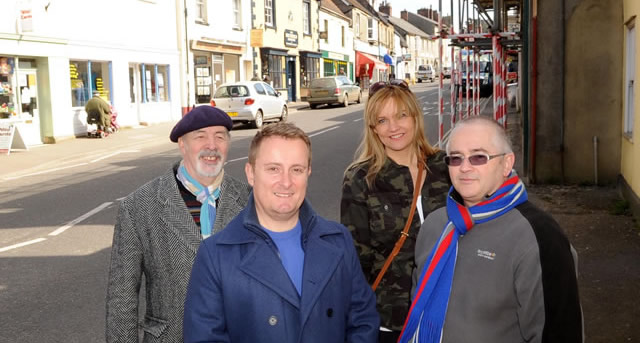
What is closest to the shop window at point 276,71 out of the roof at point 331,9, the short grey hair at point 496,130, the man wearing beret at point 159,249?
the roof at point 331,9

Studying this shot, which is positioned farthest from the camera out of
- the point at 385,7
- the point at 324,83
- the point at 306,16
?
the point at 385,7

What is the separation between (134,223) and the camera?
2812 millimetres

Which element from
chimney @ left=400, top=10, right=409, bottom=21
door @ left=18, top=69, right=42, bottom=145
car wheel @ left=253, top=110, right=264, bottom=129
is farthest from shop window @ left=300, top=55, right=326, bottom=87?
chimney @ left=400, top=10, right=409, bottom=21

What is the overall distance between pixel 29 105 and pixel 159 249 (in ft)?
58.0

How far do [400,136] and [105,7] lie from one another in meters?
20.8

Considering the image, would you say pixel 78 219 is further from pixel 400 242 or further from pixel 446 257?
pixel 446 257

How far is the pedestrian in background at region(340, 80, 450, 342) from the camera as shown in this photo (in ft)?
9.70

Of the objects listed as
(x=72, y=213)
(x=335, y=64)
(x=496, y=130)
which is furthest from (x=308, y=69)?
(x=496, y=130)

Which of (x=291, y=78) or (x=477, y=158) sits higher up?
(x=291, y=78)

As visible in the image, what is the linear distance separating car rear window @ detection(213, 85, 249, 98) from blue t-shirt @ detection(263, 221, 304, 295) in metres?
20.8

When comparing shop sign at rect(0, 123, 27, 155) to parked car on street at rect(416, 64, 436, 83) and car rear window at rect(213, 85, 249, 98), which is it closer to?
car rear window at rect(213, 85, 249, 98)

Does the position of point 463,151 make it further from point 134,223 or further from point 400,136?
point 134,223

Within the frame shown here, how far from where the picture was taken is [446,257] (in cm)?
234

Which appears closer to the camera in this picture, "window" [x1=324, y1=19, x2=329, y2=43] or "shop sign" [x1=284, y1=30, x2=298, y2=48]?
"shop sign" [x1=284, y1=30, x2=298, y2=48]
